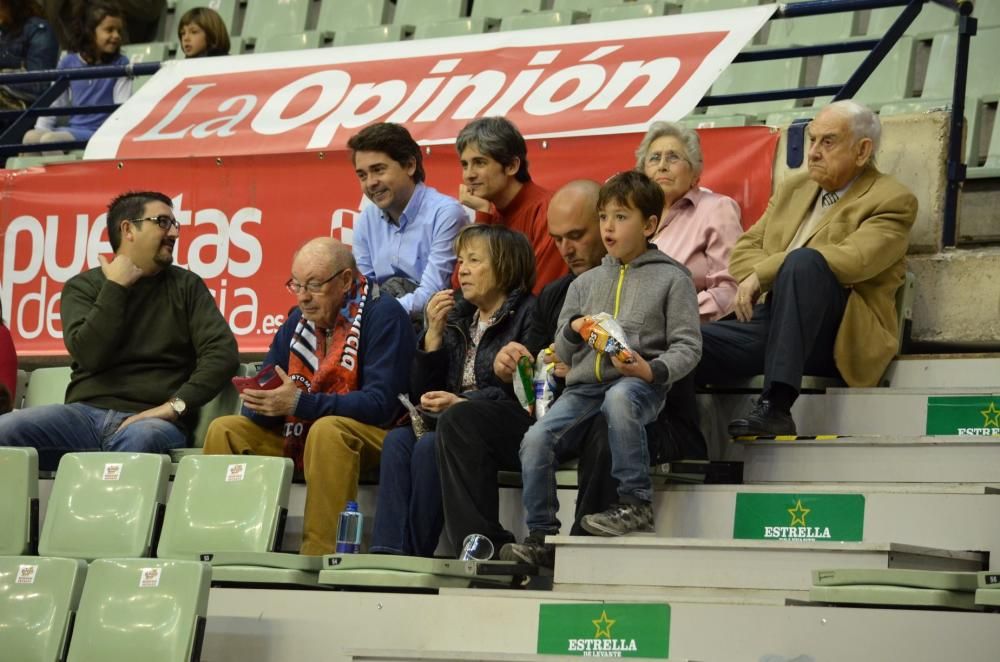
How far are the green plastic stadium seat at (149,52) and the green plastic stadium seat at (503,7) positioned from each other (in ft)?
6.43

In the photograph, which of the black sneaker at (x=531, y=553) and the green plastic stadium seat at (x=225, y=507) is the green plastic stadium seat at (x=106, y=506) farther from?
the black sneaker at (x=531, y=553)

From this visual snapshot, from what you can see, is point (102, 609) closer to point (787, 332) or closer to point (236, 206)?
point (787, 332)

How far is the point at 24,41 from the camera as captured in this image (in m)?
9.30

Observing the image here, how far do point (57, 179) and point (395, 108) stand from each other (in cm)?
162

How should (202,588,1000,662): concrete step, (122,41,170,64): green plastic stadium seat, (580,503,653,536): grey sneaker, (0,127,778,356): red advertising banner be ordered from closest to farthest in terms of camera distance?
(202,588,1000,662): concrete step, (580,503,653,536): grey sneaker, (0,127,778,356): red advertising banner, (122,41,170,64): green plastic stadium seat

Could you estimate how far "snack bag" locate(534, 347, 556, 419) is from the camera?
493 centimetres

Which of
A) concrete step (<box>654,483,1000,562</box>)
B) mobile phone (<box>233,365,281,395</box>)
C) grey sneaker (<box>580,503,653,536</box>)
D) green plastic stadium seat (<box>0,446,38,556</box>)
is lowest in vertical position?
green plastic stadium seat (<box>0,446,38,556</box>)

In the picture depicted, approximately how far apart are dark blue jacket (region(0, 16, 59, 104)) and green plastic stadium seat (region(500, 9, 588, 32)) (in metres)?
2.65

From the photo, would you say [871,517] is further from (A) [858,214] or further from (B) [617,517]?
(A) [858,214]

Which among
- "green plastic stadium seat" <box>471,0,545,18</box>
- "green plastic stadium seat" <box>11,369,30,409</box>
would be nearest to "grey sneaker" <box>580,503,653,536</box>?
"green plastic stadium seat" <box>11,369,30,409</box>

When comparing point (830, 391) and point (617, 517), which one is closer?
point (617, 517)

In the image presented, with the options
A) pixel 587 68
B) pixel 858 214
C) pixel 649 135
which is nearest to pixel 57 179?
pixel 587 68

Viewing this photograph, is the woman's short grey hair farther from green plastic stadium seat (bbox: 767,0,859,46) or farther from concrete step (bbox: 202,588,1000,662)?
green plastic stadium seat (bbox: 767,0,859,46)

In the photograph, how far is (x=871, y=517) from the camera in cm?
444
